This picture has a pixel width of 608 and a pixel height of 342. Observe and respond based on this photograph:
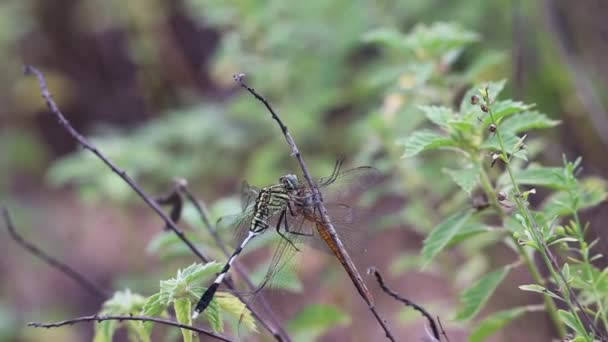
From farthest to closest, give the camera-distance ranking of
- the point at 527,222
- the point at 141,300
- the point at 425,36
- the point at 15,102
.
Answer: the point at 15,102
the point at 425,36
the point at 141,300
the point at 527,222

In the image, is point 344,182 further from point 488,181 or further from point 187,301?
point 187,301

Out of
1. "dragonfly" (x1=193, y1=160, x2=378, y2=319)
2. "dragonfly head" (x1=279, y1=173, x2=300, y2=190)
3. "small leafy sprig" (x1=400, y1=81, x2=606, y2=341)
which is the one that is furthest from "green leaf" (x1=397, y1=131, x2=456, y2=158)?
"dragonfly head" (x1=279, y1=173, x2=300, y2=190)

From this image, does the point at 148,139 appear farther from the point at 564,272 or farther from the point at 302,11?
the point at 564,272

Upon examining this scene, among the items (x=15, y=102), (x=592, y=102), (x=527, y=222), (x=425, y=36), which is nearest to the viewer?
(x=527, y=222)

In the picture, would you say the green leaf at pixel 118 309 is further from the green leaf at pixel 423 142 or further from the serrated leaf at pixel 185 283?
the green leaf at pixel 423 142

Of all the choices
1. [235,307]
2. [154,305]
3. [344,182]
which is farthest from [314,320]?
[154,305]

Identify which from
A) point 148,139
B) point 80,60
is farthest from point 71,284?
point 80,60

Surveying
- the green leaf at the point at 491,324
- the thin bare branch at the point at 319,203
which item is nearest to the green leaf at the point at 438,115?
the thin bare branch at the point at 319,203
